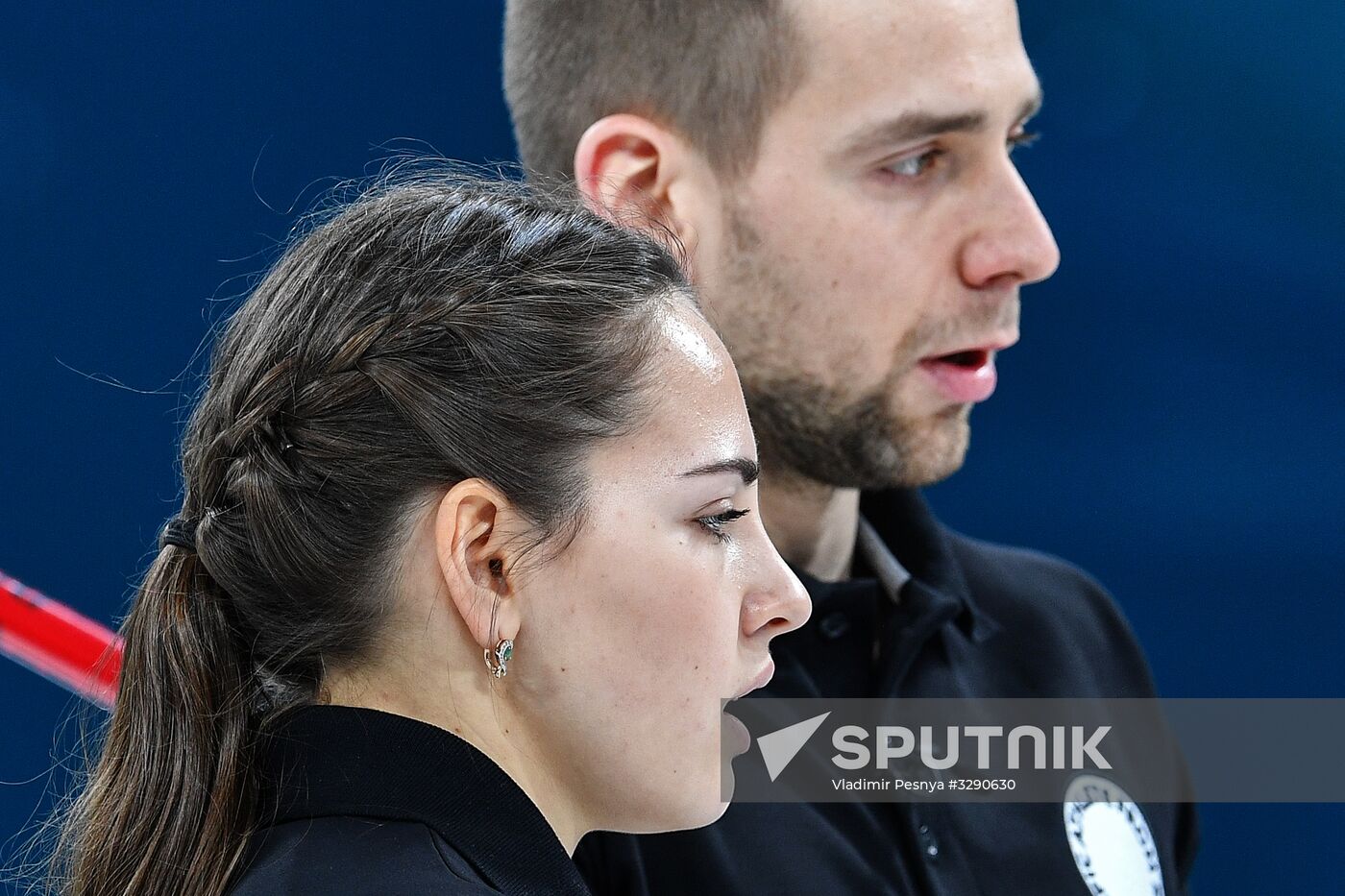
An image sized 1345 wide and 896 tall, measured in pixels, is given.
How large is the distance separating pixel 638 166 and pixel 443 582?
0.47 meters

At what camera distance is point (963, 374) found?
4.18 feet

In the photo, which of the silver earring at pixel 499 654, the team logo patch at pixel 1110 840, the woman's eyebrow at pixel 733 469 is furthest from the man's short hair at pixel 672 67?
the team logo patch at pixel 1110 840

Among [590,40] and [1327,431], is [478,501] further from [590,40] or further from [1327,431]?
[1327,431]

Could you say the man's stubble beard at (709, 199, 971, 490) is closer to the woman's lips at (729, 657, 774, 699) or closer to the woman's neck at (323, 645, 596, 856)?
the woman's lips at (729, 657, 774, 699)

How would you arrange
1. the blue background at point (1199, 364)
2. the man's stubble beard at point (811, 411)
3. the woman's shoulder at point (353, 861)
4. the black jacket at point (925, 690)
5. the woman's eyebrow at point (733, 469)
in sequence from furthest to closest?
the blue background at point (1199, 364)
the man's stubble beard at point (811, 411)
the black jacket at point (925, 690)
the woman's eyebrow at point (733, 469)
the woman's shoulder at point (353, 861)

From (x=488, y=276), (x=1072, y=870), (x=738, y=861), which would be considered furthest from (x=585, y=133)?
(x=1072, y=870)

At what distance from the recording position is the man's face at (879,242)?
3.91 feet

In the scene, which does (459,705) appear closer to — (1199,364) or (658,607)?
(658,607)

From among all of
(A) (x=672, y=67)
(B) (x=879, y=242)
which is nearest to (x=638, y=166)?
(A) (x=672, y=67)

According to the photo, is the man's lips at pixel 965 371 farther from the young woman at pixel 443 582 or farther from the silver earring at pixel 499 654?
the silver earring at pixel 499 654

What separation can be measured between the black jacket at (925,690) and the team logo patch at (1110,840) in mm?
13

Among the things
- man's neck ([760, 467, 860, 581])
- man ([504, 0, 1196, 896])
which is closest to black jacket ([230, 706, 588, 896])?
man ([504, 0, 1196, 896])

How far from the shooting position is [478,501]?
2.88ft

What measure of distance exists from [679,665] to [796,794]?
0.93 feet
